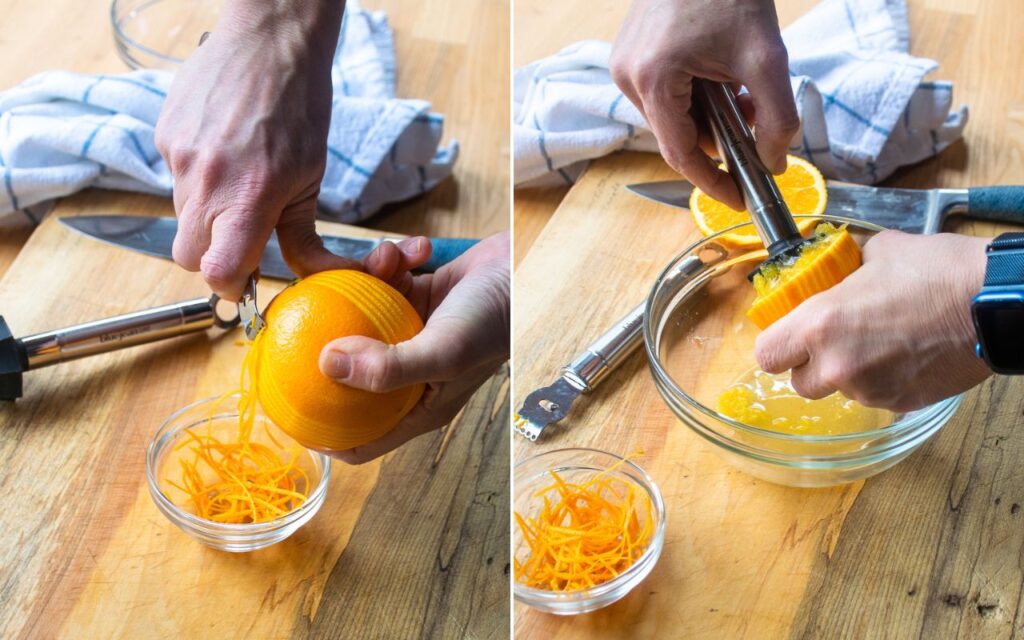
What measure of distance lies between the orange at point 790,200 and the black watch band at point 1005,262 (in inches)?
18.5

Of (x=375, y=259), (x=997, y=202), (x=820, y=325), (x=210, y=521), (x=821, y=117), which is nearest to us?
(x=820, y=325)

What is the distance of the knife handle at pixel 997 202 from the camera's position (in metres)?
1.36

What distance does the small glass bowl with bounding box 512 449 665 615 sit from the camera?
3.14ft

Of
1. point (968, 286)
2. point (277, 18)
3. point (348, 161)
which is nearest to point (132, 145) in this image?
point (348, 161)

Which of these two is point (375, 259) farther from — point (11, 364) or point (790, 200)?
point (790, 200)

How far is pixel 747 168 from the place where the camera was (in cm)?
108

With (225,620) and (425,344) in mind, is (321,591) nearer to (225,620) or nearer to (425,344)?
(225,620)

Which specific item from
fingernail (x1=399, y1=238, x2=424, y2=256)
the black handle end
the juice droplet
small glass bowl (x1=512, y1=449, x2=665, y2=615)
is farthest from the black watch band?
the black handle end

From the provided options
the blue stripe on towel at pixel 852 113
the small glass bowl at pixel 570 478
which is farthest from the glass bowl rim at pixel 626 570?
the blue stripe on towel at pixel 852 113

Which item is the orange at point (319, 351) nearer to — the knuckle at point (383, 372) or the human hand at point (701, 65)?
the knuckle at point (383, 372)

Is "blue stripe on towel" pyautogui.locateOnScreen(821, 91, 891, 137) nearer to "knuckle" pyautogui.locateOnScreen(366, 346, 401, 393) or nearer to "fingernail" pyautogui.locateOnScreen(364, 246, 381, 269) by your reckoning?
"fingernail" pyautogui.locateOnScreen(364, 246, 381, 269)

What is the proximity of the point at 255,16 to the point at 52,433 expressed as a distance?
20.7 inches

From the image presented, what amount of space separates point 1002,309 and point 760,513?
345mm

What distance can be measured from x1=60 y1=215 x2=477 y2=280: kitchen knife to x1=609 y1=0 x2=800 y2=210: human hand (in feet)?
1.08
